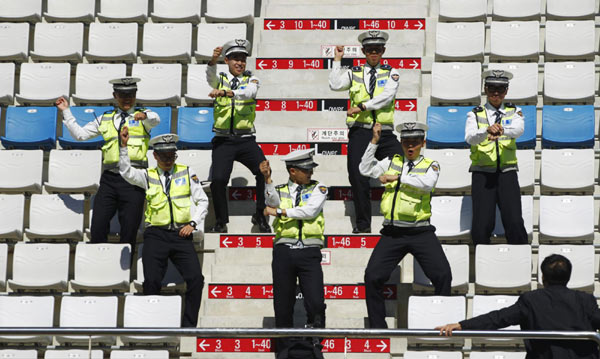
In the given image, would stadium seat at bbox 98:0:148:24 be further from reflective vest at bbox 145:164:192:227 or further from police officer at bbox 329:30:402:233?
reflective vest at bbox 145:164:192:227

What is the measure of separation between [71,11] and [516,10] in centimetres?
494

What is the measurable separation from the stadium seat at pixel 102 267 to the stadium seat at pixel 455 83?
363 centimetres

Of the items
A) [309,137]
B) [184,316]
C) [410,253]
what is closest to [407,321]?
[410,253]

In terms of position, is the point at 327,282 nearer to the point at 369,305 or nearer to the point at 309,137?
the point at 369,305

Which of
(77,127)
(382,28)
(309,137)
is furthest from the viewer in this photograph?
(382,28)

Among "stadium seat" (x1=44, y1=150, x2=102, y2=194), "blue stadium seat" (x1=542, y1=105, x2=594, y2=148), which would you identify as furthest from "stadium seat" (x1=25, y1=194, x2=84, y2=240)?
"blue stadium seat" (x1=542, y1=105, x2=594, y2=148)

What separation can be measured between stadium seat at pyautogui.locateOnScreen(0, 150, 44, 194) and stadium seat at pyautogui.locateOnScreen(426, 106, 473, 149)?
382cm

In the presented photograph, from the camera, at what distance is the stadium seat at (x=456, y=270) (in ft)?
36.6

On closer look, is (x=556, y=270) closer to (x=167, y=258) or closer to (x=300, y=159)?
(x=300, y=159)

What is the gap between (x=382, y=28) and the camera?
14430 mm

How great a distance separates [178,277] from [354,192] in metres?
1.75

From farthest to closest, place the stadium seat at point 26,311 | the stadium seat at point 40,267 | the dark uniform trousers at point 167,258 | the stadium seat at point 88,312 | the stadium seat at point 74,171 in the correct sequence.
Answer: the stadium seat at point 74,171 → the stadium seat at point 40,267 → the stadium seat at point 26,311 → the stadium seat at point 88,312 → the dark uniform trousers at point 167,258

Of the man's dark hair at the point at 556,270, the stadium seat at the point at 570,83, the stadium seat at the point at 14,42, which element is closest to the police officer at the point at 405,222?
the man's dark hair at the point at 556,270

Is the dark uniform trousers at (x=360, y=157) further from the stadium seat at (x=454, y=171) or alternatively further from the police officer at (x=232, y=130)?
the police officer at (x=232, y=130)
